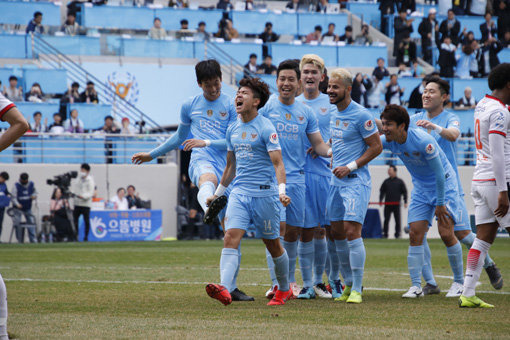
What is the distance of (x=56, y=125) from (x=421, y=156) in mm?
17445

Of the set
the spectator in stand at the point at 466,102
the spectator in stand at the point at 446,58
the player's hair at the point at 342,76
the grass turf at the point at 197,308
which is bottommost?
the grass turf at the point at 197,308

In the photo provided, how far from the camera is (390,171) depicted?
997 inches

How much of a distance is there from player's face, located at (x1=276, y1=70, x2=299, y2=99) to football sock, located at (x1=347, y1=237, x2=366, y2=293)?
1.81m

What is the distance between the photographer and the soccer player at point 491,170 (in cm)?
734

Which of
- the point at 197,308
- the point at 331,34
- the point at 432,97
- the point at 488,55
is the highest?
the point at 331,34

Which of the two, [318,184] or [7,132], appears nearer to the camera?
[7,132]

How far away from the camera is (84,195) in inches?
→ 897

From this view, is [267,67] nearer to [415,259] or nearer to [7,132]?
[415,259]

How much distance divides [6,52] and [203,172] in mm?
19769

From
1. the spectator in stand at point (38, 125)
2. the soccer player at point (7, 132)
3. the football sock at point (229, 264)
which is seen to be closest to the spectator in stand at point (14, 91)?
the spectator in stand at point (38, 125)

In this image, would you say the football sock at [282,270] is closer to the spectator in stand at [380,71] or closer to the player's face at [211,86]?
the player's face at [211,86]

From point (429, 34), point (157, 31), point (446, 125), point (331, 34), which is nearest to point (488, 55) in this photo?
point (429, 34)

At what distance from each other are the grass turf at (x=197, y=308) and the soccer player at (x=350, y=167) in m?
0.54

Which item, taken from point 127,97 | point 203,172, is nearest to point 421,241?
point 203,172
